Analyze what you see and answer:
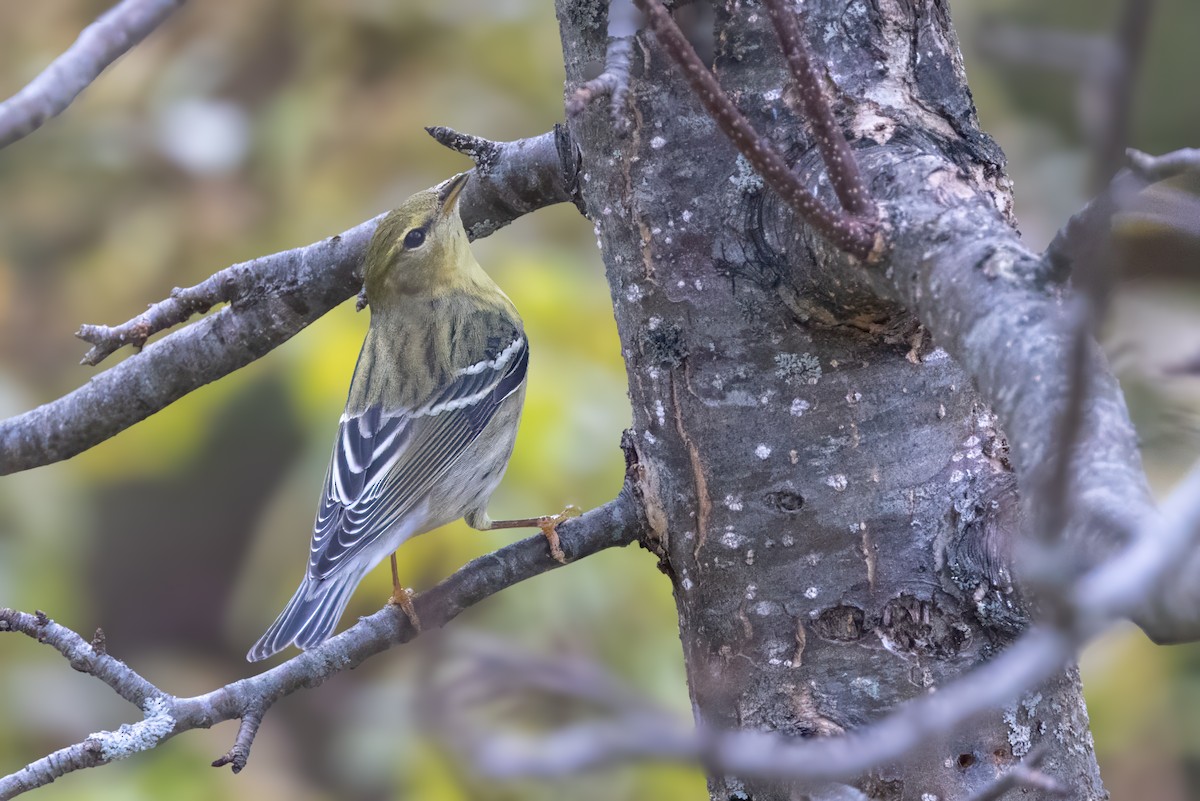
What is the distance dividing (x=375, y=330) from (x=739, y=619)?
2.33 meters

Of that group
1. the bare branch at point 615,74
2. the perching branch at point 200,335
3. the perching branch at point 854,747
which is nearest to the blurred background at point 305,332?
the perching branch at point 200,335

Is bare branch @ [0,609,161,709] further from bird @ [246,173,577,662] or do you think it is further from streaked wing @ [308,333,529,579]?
streaked wing @ [308,333,529,579]

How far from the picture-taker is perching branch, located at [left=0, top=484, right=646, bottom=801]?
174cm

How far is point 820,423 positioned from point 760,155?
2.04 feet

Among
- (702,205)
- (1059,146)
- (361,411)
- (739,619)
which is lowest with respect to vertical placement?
(739,619)

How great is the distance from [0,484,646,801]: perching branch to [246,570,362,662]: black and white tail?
68cm

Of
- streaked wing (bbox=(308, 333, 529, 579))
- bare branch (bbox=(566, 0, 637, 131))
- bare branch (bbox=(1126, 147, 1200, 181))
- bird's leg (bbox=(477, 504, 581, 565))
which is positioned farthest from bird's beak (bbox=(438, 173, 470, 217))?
bare branch (bbox=(1126, 147, 1200, 181))

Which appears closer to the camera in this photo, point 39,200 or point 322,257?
point 322,257

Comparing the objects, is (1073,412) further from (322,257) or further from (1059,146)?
(1059,146)

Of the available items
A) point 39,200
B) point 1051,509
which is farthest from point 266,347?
point 1051,509

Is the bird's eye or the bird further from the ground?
the bird's eye

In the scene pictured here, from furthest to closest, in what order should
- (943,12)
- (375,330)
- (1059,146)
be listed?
(1059,146)
(375,330)
(943,12)

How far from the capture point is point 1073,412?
0.61 meters

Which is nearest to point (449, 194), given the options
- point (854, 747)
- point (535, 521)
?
point (535, 521)
